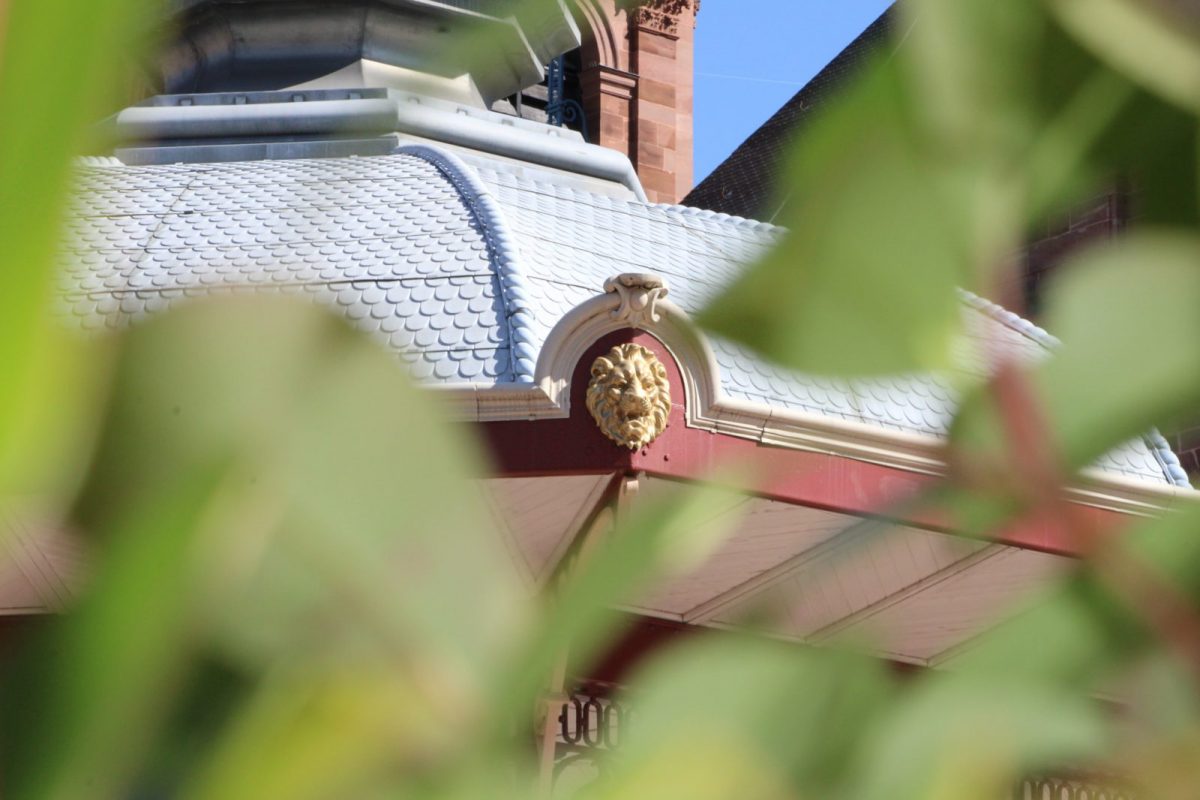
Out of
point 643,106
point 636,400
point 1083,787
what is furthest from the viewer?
point 643,106

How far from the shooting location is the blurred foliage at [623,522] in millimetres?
223

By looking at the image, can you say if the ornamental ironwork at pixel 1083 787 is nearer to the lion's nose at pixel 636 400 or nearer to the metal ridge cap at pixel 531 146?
the lion's nose at pixel 636 400

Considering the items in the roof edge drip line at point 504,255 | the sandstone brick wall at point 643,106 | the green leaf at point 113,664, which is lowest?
the green leaf at point 113,664

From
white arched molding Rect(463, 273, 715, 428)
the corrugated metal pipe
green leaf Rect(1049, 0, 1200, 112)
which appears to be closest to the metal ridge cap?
the corrugated metal pipe

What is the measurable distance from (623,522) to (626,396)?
385 cm

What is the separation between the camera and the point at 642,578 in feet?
0.89

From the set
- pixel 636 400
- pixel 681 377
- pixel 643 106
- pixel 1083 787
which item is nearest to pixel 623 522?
pixel 1083 787

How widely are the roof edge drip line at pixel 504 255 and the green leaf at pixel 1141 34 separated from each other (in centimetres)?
367

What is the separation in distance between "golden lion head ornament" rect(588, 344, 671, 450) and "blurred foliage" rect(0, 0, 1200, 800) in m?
3.79

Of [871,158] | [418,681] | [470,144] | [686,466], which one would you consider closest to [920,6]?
[871,158]

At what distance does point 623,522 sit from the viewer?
29 centimetres

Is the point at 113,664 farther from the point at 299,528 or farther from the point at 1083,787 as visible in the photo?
the point at 1083,787

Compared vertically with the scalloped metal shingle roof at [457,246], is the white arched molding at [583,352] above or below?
below

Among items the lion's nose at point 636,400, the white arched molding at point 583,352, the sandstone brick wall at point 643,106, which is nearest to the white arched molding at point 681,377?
the white arched molding at point 583,352
